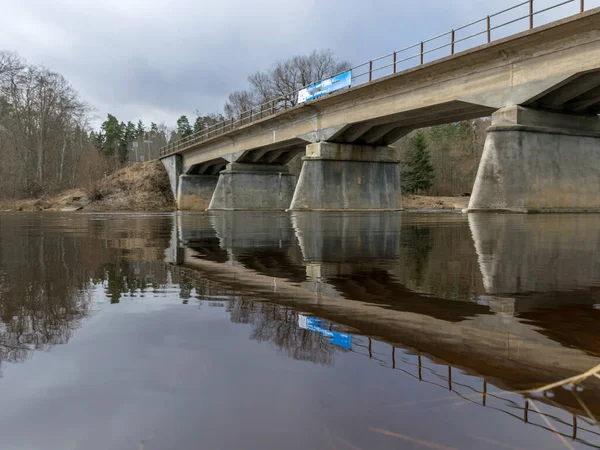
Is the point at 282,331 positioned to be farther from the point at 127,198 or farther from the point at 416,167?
the point at 416,167

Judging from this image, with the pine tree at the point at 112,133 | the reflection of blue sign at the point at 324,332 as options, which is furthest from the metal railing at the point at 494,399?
the pine tree at the point at 112,133

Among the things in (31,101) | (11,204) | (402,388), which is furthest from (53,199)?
(402,388)

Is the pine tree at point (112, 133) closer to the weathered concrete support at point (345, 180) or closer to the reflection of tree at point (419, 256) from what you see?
the weathered concrete support at point (345, 180)

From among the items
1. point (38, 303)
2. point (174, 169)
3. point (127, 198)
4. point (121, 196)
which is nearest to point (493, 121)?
point (38, 303)

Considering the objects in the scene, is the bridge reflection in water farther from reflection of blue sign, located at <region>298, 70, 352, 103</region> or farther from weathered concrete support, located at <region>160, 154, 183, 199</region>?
weathered concrete support, located at <region>160, 154, 183, 199</region>

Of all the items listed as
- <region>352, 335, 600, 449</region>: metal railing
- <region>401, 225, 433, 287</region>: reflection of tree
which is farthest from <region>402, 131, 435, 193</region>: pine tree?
<region>352, 335, 600, 449</region>: metal railing

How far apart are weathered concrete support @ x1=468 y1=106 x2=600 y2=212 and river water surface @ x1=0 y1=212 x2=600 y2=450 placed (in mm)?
12636

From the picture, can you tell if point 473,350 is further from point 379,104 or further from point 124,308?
point 379,104

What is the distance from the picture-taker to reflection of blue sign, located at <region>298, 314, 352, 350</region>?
6.29 ft

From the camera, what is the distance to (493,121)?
16.5 m

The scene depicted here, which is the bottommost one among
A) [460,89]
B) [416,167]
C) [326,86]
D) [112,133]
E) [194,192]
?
[194,192]

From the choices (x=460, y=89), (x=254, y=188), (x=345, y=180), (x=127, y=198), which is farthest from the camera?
(x=127, y=198)

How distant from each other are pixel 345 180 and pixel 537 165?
39.0 feet

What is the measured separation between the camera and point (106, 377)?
154cm
